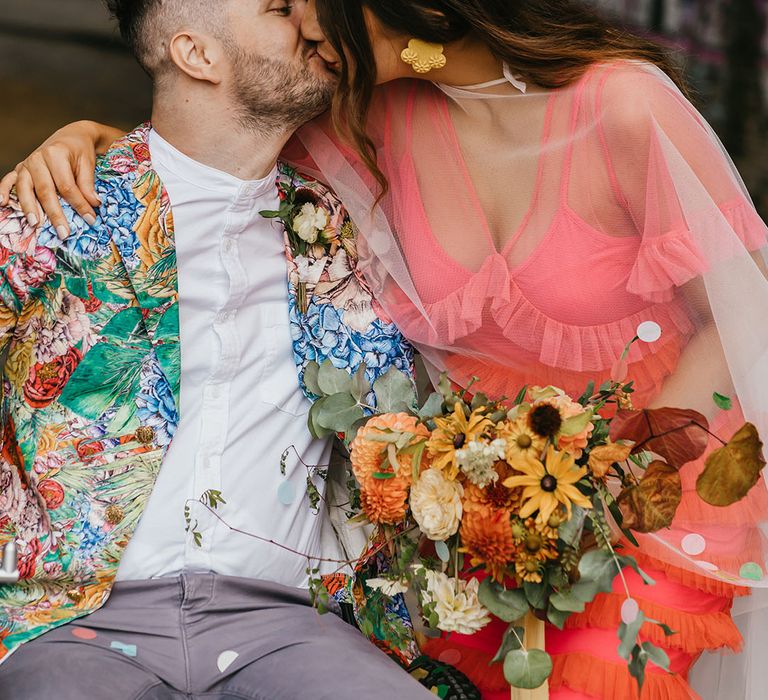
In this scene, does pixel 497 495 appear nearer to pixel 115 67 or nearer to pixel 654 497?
pixel 654 497

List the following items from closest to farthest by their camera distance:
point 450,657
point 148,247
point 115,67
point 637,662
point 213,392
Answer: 1. point 637,662
2. point 148,247
3. point 213,392
4. point 450,657
5. point 115,67

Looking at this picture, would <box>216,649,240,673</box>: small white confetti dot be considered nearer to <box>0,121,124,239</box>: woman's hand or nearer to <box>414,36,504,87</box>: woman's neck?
<box>0,121,124,239</box>: woman's hand

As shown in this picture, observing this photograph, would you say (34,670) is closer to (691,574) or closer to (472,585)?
(472,585)

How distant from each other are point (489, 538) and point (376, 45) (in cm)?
95

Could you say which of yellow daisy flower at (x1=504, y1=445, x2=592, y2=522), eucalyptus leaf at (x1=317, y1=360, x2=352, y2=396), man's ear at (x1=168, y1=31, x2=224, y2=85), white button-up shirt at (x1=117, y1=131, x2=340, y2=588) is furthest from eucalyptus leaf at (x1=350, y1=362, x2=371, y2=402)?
man's ear at (x1=168, y1=31, x2=224, y2=85)

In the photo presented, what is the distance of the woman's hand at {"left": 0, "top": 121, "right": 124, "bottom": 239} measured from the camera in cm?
186

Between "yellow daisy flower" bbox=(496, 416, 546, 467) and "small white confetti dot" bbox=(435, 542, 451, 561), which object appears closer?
"yellow daisy flower" bbox=(496, 416, 546, 467)

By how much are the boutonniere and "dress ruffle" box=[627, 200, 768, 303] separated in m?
0.59

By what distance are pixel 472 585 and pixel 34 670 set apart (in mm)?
743

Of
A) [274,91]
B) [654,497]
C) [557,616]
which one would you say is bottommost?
[557,616]

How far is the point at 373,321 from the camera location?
84.7 inches

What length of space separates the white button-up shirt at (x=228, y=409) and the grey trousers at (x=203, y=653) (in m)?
0.05

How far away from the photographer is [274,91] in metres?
1.98

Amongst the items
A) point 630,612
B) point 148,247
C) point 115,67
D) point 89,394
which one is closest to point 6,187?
point 148,247
